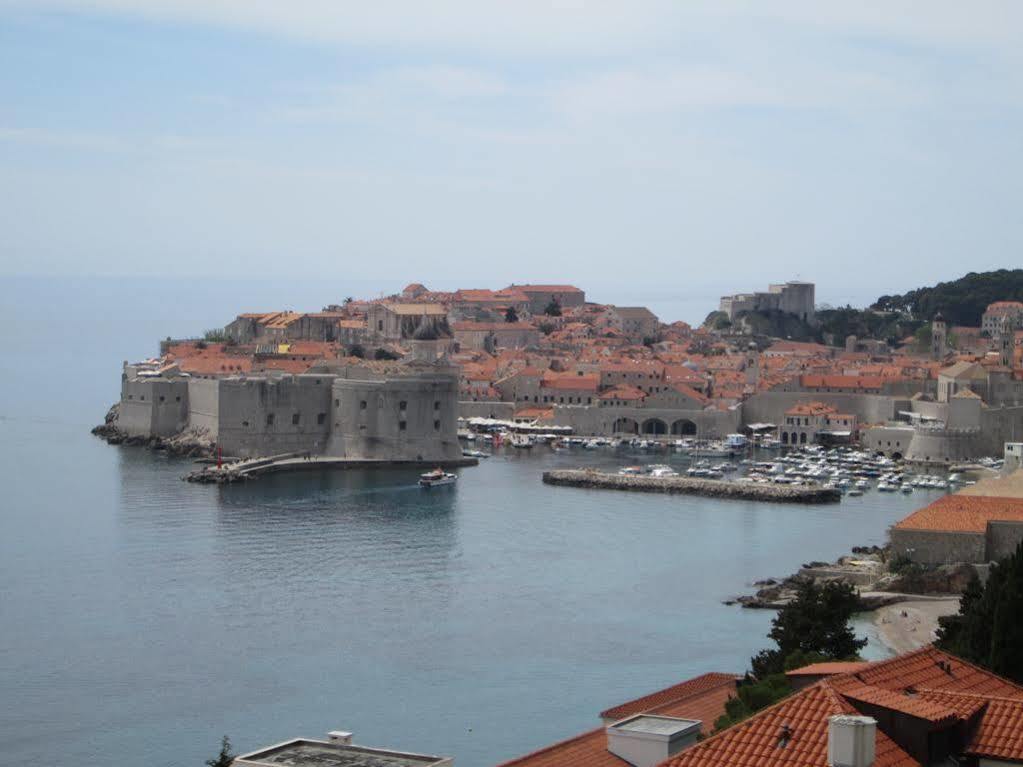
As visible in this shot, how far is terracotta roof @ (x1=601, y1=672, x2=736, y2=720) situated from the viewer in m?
9.20

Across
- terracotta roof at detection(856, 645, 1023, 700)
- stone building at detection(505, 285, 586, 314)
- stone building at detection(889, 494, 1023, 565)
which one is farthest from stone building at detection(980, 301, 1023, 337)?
terracotta roof at detection(856, 645, 1023, 700)

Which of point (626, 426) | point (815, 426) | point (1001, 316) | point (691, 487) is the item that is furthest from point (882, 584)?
point (1001, 316)

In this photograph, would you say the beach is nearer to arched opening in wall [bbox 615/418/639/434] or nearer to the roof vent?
the roof vent

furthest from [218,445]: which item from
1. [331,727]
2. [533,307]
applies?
[533,307]

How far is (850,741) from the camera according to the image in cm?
497

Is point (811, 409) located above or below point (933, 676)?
above

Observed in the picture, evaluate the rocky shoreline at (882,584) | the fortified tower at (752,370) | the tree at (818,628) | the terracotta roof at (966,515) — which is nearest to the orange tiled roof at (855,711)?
the tree at (818,628)

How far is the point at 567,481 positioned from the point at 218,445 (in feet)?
23.0

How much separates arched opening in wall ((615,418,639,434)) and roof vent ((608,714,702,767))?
33.8 m

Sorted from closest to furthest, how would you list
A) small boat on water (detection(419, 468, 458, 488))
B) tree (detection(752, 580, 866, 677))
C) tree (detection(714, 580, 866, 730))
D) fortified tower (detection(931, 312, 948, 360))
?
tree (detection(714, 580, 866, 730)) → tree (detection(752, 580, 866, 677)) → small boat on water (detection(419, 468, 458, 488)) → fortified tower (detection(931, 312, 948, 360))

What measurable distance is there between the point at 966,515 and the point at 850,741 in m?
15.2

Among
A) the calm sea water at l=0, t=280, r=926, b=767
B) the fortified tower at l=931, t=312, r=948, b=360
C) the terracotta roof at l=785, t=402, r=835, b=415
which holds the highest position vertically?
the fortified tower at l=931, t=312, r=948, b=360

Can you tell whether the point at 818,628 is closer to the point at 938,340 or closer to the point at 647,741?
the point at 647,741

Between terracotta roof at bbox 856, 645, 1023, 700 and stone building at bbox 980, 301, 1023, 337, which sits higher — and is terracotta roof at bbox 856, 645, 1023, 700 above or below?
below
